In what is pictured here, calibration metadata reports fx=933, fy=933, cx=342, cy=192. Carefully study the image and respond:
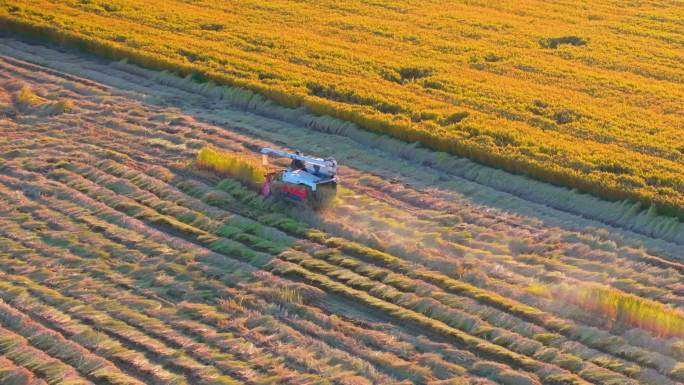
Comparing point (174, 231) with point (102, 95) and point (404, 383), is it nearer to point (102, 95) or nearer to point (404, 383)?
point (404, 383)

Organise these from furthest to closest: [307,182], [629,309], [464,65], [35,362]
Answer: [464,65] → [307,182] → [629,309] → [35,362]

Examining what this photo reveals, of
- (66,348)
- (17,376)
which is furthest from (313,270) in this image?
(17,376)

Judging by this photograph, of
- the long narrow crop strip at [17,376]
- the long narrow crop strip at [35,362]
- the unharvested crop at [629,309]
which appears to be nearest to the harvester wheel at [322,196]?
the unharvested crop at [629,309]

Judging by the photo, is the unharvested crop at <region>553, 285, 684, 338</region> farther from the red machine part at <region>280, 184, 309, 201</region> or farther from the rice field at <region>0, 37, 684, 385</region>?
the red machine part at <region>280, 184, 309, 201</region>

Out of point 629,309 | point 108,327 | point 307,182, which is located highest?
point 307,182

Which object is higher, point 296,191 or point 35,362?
point 296,191

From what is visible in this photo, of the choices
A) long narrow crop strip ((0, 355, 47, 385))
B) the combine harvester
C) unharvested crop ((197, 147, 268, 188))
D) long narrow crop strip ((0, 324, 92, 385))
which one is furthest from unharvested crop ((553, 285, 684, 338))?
long narrow crop strip ((0, 355, 47, 385))

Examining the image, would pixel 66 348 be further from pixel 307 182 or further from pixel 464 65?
pixel 464 65
